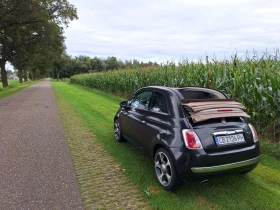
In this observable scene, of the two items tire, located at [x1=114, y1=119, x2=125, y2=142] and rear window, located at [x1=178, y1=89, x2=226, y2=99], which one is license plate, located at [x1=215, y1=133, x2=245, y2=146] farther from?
tire, located at [x1=114, y1=119, x2=125, y2=142]

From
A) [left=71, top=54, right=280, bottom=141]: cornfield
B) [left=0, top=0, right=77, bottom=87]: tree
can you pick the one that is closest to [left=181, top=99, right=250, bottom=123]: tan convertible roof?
[left=71, top=54, right=280, bottom=141]: cornfield

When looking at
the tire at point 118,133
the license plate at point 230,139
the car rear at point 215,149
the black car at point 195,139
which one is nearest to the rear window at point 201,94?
the black car at point 195,139

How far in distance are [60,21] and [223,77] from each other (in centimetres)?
2348

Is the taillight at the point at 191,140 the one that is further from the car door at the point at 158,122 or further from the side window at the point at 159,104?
the side window at the point at 159,104

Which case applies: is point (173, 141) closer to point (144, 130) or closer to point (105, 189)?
point (144, 130)

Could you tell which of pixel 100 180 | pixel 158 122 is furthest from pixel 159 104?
pixel 100 180

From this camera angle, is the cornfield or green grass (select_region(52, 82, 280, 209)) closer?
green grass (select_region(52, 82, 280, 209))

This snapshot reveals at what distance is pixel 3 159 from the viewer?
4816 mm

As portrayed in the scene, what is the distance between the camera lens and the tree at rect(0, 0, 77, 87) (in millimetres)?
16734

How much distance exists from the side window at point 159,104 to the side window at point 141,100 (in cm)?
26

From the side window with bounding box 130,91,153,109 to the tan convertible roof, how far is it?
3.62 feet

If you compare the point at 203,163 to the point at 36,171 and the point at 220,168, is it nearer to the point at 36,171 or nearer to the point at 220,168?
the point at 220,168

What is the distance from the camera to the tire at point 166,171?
11.3 ft

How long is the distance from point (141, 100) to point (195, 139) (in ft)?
6.50
